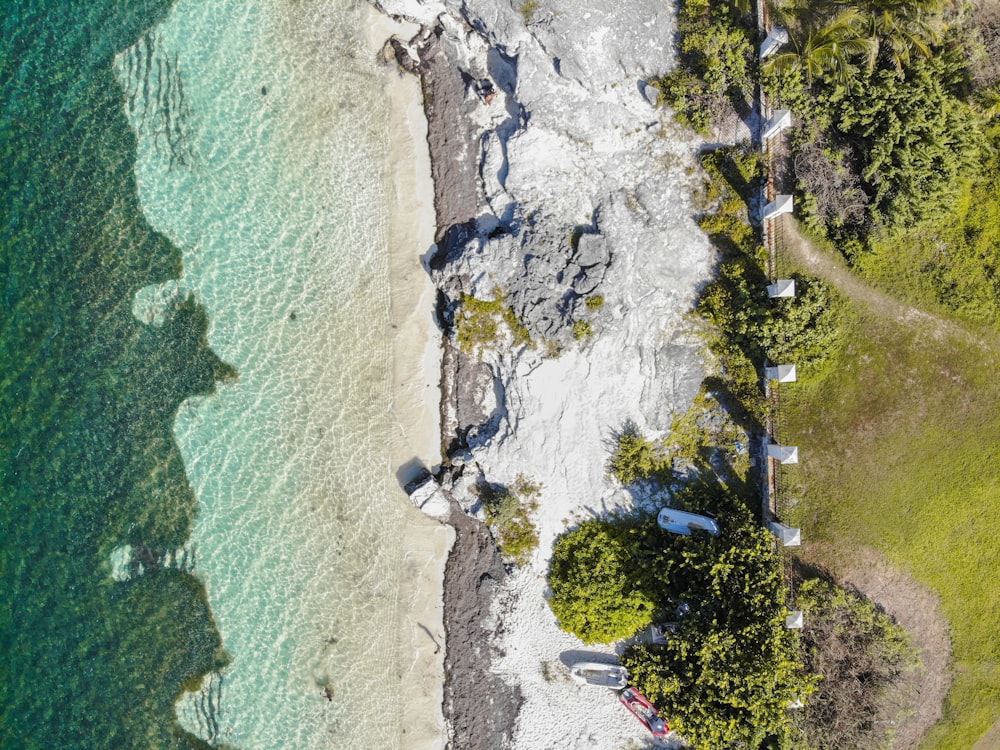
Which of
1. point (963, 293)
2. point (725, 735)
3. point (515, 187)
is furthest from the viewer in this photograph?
point (515, 187)

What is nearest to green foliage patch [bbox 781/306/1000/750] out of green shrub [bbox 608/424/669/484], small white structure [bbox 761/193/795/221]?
small white structure [bbox 761/193/795/221]

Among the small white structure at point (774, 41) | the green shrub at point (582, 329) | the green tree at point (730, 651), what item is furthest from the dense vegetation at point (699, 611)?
the small white structure at point (774, 41)

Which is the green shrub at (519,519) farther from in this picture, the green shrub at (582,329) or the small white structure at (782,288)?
the small white structure at (782,288)

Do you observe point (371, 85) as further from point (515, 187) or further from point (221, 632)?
point (221, 632)

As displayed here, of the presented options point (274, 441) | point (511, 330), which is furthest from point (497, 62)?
point (274, 441)

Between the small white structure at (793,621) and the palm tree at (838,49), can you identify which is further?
the small white structure at (793,621)
